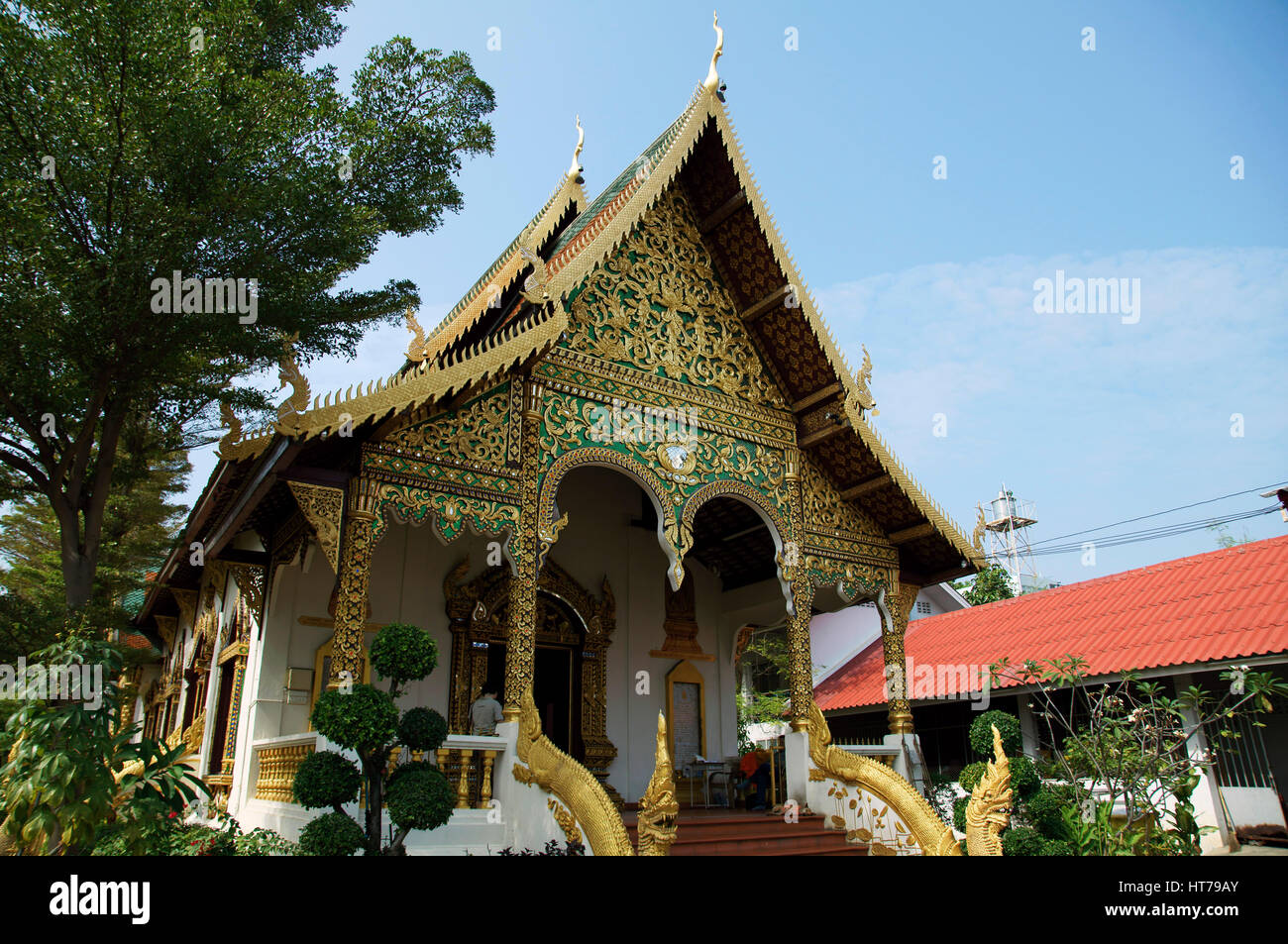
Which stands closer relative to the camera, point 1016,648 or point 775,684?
point 1016,648

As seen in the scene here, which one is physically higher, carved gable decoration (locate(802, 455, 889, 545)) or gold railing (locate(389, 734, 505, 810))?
carved gable decoration (locate(802, 455, 889, 545))

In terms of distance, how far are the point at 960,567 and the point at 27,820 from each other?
800 cm

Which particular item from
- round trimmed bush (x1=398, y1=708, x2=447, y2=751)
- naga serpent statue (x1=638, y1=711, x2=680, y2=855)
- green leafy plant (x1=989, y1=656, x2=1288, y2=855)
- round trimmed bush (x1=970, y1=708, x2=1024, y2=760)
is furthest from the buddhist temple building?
green leafy plant (x1=989, y1=656, x2=1288, y2=855)

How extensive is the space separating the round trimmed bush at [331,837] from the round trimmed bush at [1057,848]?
4989mm

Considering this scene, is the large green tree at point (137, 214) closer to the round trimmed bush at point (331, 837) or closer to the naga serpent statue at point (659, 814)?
the round trimmed bush at point (331, 837)

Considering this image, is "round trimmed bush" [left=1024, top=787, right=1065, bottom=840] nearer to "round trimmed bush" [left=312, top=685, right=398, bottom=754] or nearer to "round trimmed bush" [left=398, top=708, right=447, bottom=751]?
"round trimmed bush" [left=398, top=708, right=447, bottom=751]

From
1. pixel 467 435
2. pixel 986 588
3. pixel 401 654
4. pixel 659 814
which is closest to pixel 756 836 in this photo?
pixel 659 814

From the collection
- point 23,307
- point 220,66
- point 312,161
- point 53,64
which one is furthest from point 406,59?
point 23,307

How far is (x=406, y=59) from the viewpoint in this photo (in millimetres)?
9789

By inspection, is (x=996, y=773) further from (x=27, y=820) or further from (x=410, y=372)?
(x=27, y=820)

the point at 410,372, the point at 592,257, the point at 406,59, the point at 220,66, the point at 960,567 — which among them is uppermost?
the point at 406,59

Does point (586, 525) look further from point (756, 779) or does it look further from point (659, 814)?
point (659, 814)

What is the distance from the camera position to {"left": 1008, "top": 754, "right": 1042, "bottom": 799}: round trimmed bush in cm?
784

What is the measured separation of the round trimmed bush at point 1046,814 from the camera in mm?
7578
